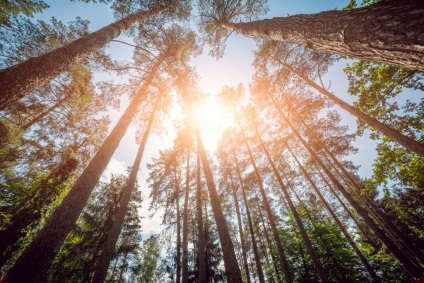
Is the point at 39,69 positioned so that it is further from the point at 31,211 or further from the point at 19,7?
the point at 31,211

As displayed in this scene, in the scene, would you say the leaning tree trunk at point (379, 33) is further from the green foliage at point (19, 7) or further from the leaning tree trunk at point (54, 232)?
the green foliage at point (19, 7)

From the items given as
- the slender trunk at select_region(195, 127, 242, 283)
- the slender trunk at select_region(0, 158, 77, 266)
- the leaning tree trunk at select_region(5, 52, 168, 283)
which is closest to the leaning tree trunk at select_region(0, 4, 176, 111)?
the leaning tree trunk at select_region(5, 52, 168, 283)

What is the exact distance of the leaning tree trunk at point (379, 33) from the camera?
1393 millimetres

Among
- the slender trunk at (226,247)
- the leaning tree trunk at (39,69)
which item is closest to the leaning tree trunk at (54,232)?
the leaning tree trunk at (39,69)

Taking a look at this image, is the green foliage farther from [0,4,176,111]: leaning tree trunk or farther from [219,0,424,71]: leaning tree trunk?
[219,0,424,71]: leaning tree trunk

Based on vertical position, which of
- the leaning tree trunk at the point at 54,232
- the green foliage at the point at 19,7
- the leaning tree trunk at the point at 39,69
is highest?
the green foliage at the point at 19,7

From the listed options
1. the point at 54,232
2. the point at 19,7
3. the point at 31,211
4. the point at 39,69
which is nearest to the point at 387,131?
the point at 54,232

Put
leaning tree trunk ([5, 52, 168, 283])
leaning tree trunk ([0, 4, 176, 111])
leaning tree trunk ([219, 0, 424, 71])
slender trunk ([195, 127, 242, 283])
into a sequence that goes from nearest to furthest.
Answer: leaning tree trunk ([219, 0, 424, 71]) → leaning tree trunk ([5, 52, 168, 283]) → leaning tree trunk ([0, 4, 176, 111]) → slender trunk ([195, 127, 242, 283])

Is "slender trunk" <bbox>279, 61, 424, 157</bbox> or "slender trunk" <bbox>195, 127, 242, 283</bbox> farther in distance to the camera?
"slender trunk" <bbox>279, 61, 424, 157</bbox>

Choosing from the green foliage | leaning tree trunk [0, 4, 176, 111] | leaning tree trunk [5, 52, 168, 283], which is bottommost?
leaning tree trunk [5, 52, 168, 283]

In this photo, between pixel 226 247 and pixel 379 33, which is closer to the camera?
pixel 379 33

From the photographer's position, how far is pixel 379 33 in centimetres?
165

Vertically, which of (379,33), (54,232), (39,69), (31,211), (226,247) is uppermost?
(31,211)

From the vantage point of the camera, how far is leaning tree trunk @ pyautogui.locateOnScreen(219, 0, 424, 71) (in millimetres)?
1393
